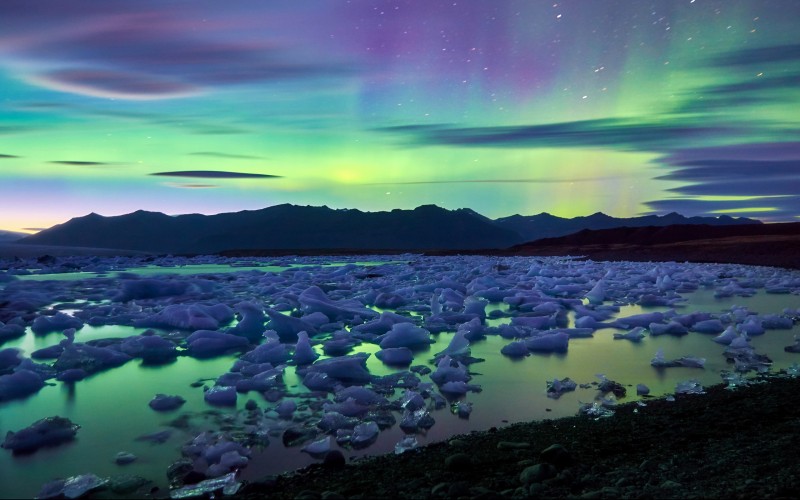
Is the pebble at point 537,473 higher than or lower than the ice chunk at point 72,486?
higher

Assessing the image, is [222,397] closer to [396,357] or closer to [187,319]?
[396,357]

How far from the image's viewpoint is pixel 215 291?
42.9 ft

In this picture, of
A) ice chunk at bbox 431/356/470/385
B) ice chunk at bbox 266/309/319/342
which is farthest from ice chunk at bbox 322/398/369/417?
ice chunk at bbox 266/309/319/342

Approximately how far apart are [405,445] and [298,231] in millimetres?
155076

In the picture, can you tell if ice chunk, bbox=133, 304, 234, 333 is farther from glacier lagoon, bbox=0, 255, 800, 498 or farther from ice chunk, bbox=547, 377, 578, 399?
ice chunk, bbox=547, 377, 578, 399

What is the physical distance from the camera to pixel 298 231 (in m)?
156

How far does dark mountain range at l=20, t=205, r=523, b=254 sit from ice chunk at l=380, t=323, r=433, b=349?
13387 cm

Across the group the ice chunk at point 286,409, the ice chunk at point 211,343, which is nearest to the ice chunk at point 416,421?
the ice chunk at point 286,409

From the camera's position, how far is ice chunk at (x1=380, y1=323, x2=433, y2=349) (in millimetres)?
6570

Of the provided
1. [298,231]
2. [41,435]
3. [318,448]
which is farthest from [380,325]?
[298,231]

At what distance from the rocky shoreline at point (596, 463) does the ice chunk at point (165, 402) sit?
191cm

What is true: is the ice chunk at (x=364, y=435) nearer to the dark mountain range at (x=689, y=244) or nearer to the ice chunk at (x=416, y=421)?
the ice chunk at (x=416, y=421)

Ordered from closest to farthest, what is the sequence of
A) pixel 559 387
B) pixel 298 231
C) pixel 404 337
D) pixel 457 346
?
pixel 559 387 < pixel 457 346 < pixel 404 337 < pixel 298 231

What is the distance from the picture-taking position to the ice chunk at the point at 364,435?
337 cm
